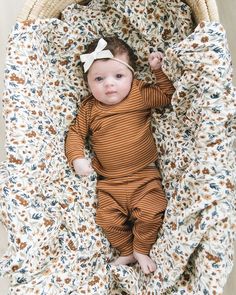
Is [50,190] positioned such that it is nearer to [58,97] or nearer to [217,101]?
[58,97]

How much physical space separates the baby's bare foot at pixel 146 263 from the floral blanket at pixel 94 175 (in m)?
0.02

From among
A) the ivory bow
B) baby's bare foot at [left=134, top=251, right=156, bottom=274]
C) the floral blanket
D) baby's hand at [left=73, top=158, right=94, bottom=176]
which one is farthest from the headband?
baby's bare foot at [left=134, top=251, right=156, bottom=274]

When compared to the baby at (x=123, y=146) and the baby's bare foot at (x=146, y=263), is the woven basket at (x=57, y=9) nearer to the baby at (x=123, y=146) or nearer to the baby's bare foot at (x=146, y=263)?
the baby at (x=123, y=146)

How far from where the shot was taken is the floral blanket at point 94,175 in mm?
1380

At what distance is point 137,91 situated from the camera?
1635 mm

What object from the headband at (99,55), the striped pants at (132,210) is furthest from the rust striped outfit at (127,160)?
the headband at (99,55)

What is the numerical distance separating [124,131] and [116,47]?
0.88 feet

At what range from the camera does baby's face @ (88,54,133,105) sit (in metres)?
1.57

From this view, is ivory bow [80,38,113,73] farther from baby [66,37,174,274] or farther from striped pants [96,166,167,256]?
striped pants [96,166,167,256]

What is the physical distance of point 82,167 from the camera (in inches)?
64.1

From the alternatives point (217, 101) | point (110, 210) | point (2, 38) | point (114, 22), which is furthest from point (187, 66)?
point (2, 38)

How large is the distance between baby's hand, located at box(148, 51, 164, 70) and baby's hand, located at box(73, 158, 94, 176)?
0.37 m

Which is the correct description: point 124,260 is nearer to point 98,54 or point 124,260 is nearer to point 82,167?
point 82,167

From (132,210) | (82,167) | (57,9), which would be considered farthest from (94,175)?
(57,9)
